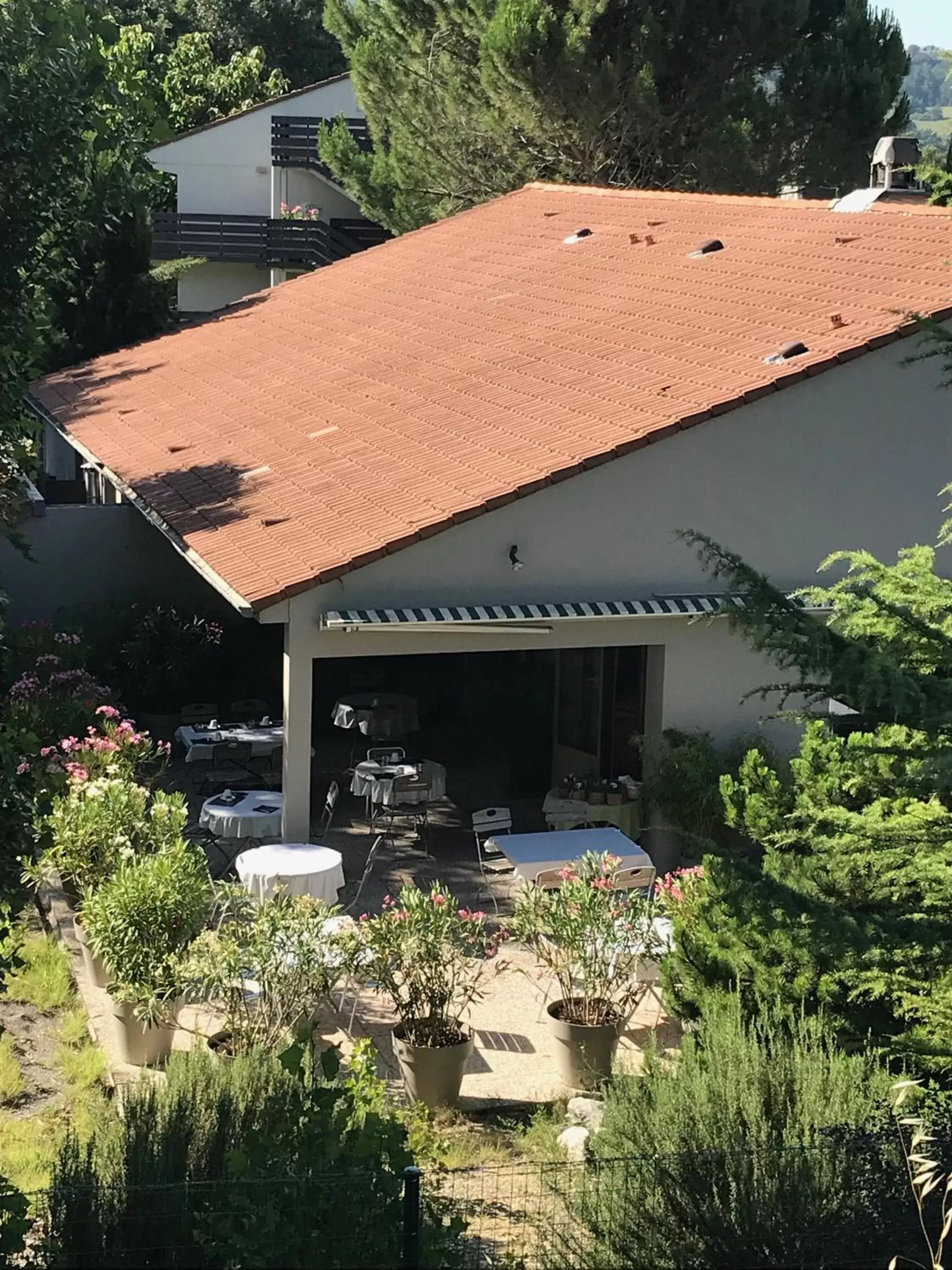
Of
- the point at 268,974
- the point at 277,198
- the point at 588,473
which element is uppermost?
the point at 277,198

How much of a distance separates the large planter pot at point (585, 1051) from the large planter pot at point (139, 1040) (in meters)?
2.77

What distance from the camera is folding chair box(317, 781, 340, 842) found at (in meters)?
16.2

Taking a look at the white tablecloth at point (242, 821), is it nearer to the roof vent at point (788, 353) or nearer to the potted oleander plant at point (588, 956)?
the potted oleander plant at point (588, 956)

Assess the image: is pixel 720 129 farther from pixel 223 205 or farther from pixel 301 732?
pixel 301 732

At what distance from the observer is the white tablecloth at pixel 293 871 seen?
1347cm

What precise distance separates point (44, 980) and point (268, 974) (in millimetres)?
3013

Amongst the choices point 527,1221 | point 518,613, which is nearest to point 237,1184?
point 527,1221

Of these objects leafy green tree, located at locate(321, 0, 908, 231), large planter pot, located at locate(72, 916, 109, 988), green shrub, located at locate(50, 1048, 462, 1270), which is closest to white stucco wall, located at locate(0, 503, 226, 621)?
large planter pot, located at locate(72, 916, 109, 988)

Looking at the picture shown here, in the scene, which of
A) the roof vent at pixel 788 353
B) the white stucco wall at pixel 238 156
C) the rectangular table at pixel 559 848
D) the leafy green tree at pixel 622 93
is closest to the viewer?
the rectangular table at pixel 559 848

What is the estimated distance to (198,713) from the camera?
20.8 meters

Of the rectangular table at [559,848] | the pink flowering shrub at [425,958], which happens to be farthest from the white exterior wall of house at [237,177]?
the pink flowering shrub at [425,958]

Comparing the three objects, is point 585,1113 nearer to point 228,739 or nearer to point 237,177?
point 228,739

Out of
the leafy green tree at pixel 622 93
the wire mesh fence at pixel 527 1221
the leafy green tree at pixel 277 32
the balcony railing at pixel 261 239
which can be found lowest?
the wire mesh fence at pixel 527 1221

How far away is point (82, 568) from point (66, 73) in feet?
52.8
